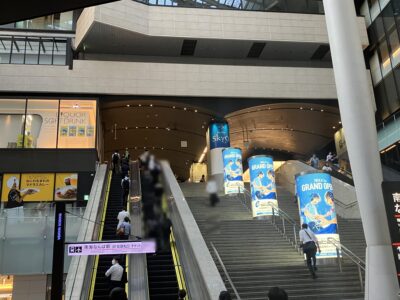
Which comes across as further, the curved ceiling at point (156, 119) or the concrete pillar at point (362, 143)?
the curved ceiling at point (156, 119)

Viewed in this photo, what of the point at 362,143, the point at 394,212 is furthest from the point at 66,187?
the point at 394,212

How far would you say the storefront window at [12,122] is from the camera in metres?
24.0

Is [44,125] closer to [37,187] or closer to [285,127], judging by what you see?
[37,187]

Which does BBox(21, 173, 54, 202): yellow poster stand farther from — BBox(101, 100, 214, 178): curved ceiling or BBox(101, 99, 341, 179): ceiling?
BBox(101, 100, 214, 178): curved ceiling

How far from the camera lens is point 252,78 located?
28047 mm

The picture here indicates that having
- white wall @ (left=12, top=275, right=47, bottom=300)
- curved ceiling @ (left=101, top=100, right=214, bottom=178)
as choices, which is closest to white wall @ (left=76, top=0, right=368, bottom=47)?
curved ceiling @ (left=101, top=100, right=214, bottom=178)

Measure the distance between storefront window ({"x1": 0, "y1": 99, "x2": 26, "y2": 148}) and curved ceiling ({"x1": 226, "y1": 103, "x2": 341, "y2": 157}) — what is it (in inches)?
483

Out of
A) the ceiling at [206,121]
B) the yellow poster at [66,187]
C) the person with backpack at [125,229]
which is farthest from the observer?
the ceiling at [206,121]

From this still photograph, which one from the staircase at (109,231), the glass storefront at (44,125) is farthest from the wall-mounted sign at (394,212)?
the glass storefront at (44,125)

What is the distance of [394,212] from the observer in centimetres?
701

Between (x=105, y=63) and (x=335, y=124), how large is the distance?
1632 cm

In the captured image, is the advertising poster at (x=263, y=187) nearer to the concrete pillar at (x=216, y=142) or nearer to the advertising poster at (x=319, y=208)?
the advertising poster at (x=319, y=208)

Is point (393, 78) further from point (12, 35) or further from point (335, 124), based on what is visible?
point (12, 35)

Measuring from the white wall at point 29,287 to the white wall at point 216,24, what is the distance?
1384 centimetres
